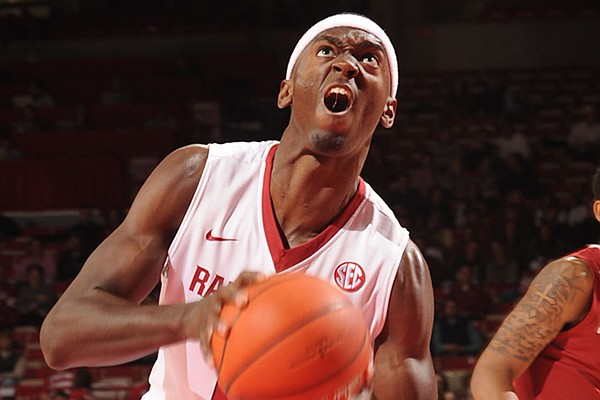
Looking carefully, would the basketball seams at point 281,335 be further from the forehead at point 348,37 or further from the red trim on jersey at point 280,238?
the forehead at point 348,37

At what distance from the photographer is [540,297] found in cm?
301

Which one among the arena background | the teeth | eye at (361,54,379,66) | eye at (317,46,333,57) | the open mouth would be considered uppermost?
eye at (317,46,333,57)

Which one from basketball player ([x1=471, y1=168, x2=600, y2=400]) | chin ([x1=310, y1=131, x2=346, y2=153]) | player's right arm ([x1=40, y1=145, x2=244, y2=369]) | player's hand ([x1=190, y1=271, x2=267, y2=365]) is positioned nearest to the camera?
player's hand ([x1=190, y1=271, x2=267, y2=365])

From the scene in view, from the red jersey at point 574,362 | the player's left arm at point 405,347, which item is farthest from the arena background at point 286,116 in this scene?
the player's left arm at point 405,347

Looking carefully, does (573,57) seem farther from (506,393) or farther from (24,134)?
(506,393)

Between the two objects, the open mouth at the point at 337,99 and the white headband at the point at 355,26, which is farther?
the white headband at the point at 355,26

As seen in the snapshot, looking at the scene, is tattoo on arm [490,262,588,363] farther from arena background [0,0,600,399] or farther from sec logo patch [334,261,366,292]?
arena background [0,0,600,399]

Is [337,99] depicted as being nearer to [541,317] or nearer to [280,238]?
[280,238]

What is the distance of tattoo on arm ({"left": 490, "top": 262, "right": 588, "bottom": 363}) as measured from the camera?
9.83ft

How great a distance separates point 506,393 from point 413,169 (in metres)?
8.52

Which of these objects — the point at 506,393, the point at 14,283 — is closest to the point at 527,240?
the point at 14,283

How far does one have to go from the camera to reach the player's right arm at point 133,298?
2080 millimetres

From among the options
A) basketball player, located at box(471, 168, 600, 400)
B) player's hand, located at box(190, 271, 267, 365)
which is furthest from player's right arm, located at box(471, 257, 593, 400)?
player's hand, located at box(190, 271, 267, 365)

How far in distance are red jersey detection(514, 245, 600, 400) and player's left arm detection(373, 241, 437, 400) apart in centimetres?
62
